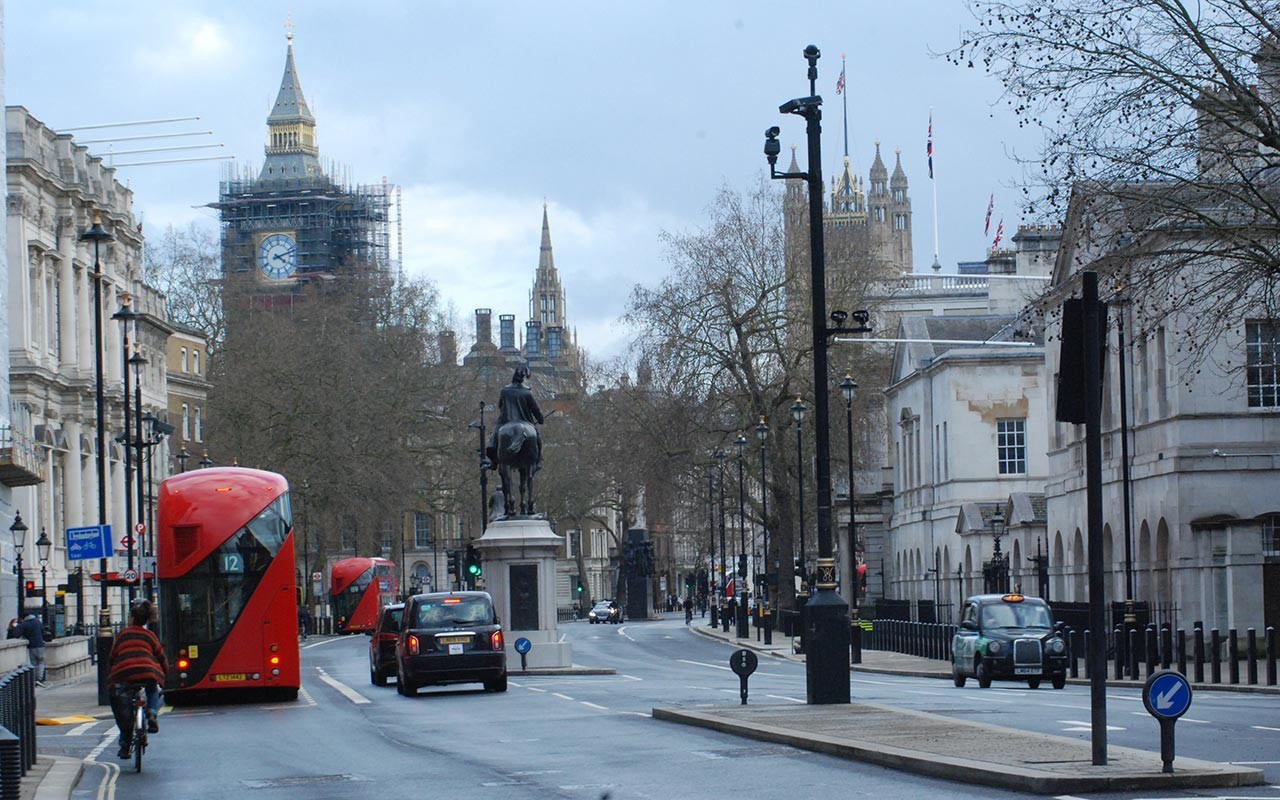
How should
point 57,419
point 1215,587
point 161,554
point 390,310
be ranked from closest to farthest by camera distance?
1. point 161,554
2. point 1215,587
3. point 57,419
4. point 390,310

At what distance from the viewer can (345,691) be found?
36.4m

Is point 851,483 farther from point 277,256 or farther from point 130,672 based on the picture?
point 277,256

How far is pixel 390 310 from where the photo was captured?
108 m

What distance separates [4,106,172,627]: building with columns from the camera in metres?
72.9

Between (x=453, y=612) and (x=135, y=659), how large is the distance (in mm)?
12870

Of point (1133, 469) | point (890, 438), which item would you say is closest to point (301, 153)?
point (890, 438)

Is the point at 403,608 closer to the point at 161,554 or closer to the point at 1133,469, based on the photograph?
the point at 161,554

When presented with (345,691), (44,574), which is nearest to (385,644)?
(345,691)

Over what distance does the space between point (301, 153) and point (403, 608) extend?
145905 mm

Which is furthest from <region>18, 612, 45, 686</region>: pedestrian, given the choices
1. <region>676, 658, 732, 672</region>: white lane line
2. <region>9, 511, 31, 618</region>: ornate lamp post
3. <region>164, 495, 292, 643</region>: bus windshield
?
<region>676, 658, 732, 672</region>: white lane line

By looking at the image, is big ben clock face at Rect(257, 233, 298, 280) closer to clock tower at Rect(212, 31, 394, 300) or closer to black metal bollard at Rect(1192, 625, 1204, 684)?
clock tower at Rect(212, 31, 394, 300)

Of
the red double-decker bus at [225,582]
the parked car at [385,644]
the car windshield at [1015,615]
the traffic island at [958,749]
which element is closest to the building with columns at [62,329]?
the parked car at [385,644]

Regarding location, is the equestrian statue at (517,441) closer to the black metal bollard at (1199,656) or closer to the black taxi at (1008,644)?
the black taxi at (1008,644)

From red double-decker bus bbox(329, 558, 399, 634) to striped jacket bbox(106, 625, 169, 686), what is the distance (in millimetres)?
65818
